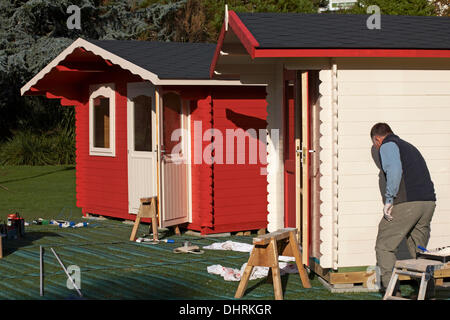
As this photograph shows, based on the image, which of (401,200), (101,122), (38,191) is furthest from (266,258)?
(38,191)

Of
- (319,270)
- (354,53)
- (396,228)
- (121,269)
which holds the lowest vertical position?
(121,269)

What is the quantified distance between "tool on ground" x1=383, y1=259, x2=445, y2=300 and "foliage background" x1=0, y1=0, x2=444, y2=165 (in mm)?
21399

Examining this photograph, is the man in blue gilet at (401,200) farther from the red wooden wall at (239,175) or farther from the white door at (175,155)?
the white door at (175,155)

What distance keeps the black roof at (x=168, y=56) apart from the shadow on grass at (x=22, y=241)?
10.2ft

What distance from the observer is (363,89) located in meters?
8.01

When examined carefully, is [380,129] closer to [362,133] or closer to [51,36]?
[362,133]

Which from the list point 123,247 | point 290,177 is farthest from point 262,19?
point 123,247

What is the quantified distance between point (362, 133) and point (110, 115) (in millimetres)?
6666

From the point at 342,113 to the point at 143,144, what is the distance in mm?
5724

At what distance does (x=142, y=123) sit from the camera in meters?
13.0

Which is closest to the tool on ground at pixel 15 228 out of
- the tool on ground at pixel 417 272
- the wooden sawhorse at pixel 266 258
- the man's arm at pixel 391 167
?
the wooden sawhorse at pixel 266 258

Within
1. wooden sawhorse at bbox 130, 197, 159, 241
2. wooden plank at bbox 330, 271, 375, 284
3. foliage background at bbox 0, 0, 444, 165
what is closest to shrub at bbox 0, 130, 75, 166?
foliage background at bbox 0, 0, 444, 165

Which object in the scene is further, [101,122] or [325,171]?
[101,122]

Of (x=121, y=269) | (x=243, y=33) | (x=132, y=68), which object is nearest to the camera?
(x=243, y=33)
